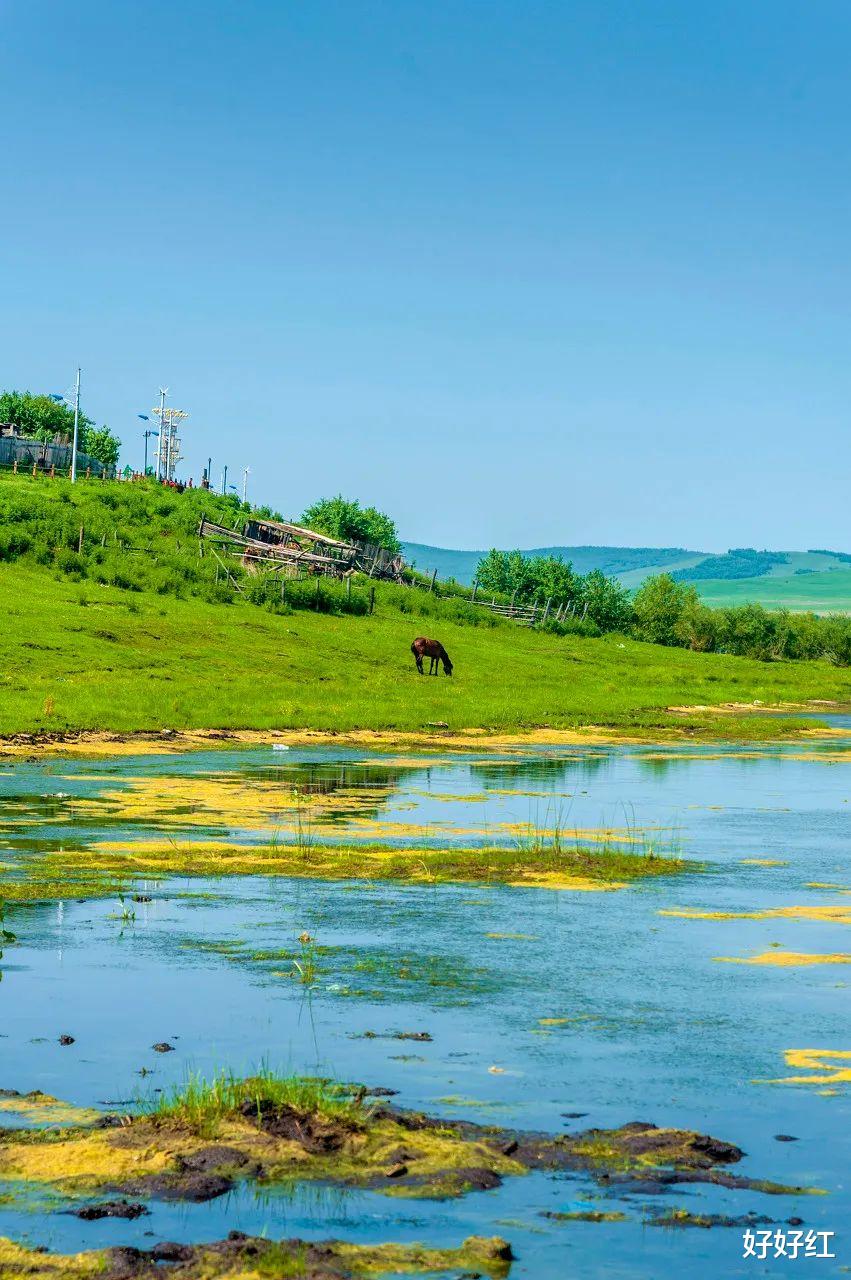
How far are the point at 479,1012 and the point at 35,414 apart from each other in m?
142

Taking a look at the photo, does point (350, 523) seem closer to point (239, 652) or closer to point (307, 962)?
point (239, 652)

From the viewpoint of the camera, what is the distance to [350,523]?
119688 mm

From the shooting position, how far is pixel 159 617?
59.9 m

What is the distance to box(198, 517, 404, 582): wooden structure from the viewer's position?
83.8m

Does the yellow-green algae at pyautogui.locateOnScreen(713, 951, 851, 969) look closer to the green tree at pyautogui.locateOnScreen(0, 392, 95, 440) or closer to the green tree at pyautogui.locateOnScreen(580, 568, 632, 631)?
the green tree at pyautogui.locateOnScreen(580, 568, 632, 631)

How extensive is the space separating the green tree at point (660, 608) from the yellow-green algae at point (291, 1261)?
11050cm

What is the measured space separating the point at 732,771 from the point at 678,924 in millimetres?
21759

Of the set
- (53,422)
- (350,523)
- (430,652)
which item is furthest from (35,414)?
(430,652)

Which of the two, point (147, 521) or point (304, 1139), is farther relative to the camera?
point (147, 521)

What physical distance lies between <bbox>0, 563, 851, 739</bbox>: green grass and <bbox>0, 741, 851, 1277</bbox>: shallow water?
17217mm

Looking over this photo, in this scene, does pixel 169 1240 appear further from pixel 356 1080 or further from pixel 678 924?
pixel 678 924

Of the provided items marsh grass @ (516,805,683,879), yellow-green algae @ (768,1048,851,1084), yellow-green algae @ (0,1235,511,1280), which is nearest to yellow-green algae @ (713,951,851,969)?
yellow-green algae @ (768,1048,851,1084)

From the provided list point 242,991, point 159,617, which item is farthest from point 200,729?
point 242,991

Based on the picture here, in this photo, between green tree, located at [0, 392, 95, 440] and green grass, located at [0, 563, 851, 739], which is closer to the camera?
green grass, located at [0, 563, 851, 739]
